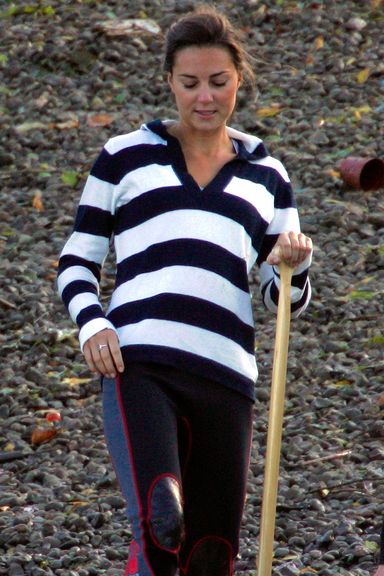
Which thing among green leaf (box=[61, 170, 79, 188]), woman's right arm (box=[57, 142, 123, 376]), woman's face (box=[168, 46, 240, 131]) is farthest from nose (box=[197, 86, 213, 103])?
green leaf (box=[61, 170, 79, 188])

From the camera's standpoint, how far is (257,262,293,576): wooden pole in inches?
Result: 156

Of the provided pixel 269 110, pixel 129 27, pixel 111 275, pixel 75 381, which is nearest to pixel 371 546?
pixel 75 381

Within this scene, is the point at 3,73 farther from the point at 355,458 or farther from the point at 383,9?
the point at 355,458

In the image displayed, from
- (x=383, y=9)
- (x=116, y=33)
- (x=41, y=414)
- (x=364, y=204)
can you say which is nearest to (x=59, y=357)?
(x=41, y=414)

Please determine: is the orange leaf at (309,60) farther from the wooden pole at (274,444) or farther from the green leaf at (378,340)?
the wooden pole at (274,444)

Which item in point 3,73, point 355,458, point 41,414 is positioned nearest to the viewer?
point 355,458

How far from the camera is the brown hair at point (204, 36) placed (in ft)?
13.5

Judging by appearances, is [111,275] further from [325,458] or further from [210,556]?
[210,556]

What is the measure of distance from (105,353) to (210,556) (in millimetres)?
654

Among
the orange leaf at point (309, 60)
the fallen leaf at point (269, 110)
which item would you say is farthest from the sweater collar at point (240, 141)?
the orange leaf at point (309, 60)

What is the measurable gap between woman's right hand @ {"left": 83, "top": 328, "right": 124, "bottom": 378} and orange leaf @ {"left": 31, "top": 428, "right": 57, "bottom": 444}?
94.4 inches

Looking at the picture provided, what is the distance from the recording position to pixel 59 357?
273 inches

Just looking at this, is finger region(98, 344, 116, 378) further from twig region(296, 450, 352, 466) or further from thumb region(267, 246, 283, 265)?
twig region(296, 450, 352, 466)

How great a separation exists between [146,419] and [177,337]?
9.5 inches
